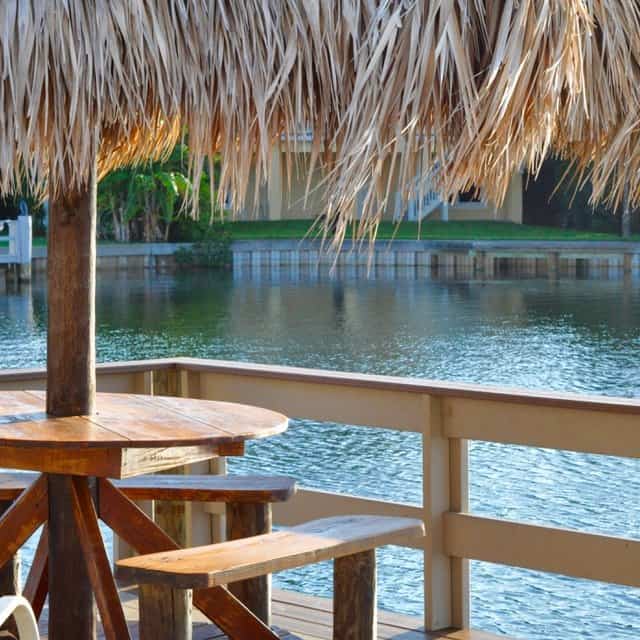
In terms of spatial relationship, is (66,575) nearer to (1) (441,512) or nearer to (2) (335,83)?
(1) (441,512)

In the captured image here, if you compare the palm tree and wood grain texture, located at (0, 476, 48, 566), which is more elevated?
the palm tree

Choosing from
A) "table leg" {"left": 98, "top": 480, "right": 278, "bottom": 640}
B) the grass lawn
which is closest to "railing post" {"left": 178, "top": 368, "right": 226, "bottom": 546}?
"table leg" {"left": 98, "top": 480, "right": 278, "bottom": 640}

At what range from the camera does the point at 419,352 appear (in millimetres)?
22484

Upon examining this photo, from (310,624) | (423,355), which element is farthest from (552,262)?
(310,624)

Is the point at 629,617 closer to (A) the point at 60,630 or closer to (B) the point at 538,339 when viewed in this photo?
(A) the point at 60,630

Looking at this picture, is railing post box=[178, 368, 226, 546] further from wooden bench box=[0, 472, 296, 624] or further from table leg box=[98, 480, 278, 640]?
table leg box=[98, 480, 278, 640]

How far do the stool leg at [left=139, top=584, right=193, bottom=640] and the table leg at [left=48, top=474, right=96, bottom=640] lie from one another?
0.52 meters

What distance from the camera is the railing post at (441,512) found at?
403 centimetres

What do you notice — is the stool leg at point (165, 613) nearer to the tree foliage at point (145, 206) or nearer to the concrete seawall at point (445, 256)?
the tree foliage at point (145, 206)

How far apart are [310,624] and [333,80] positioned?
1.92 m

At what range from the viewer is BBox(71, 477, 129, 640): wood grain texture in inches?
125

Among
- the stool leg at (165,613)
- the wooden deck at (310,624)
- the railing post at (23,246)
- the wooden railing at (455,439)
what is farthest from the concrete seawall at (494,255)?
the stool leg at (165,613)

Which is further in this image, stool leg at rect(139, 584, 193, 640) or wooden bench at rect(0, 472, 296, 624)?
wooden bench at rect(0, 472, 296, 624)

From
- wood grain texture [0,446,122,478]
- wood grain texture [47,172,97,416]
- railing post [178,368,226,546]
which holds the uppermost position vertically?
wood grain texture [47,172,97,416]
